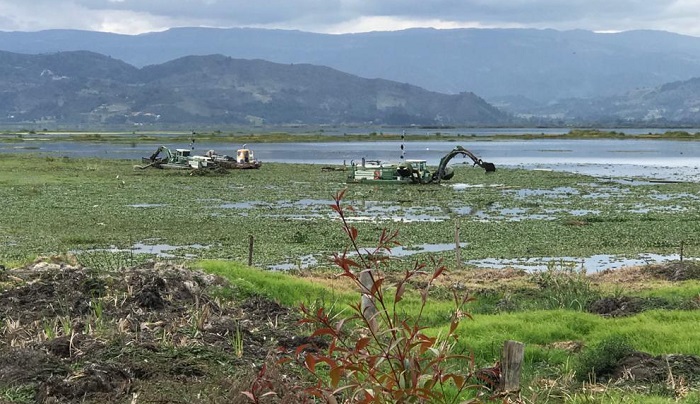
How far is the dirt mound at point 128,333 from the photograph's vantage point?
856 centimetres

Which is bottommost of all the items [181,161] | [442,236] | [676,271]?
[181,161]

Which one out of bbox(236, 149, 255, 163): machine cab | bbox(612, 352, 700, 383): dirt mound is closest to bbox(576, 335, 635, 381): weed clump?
bbox(612, 352, 700, 383): dirt mound

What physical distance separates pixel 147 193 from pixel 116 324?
107ft

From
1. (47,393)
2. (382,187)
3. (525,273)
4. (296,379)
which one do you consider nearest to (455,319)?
(296,379)

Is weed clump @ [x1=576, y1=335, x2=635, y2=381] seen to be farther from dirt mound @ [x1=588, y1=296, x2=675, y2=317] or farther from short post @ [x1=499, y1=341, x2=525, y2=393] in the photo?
dirt mound @ [x1=588, y1=296, x2=675, y2=317]

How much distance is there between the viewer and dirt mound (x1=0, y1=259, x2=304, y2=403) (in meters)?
8.56

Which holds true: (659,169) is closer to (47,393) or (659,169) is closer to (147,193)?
(147,193)

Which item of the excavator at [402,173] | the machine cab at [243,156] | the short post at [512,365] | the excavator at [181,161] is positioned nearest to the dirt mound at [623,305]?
the short post at [512,365]

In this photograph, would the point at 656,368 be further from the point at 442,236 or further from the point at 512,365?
the point at 442,236

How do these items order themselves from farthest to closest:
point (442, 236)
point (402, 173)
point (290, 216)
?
point (402, 173), point (290, 216), point (442, 236)

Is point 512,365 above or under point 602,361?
above

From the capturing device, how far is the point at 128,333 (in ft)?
33.2

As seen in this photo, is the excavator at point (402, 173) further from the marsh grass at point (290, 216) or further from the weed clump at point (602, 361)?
the weed clump at point (602, 361)

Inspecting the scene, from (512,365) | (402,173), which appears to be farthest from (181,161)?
(512,365)
